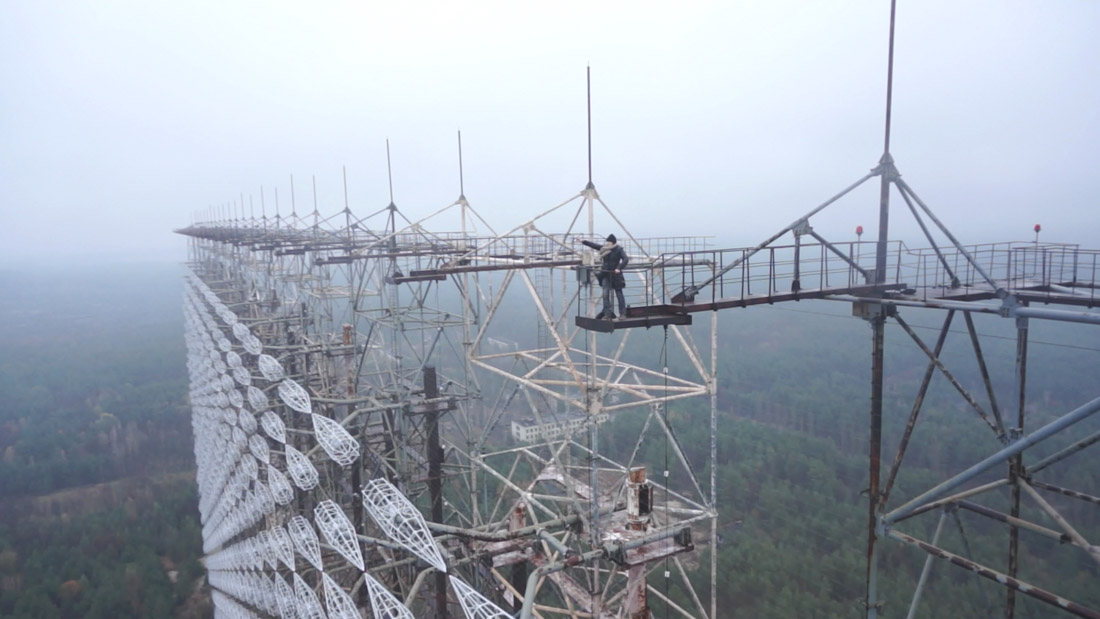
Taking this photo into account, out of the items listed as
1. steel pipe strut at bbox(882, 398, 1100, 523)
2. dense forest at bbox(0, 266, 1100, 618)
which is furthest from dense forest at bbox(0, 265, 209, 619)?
steel pipe strut at bbox(882, 398, 1100, 523)

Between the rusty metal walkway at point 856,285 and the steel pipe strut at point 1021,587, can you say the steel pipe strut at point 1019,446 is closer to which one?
the steel pipe strut at point 1021,587

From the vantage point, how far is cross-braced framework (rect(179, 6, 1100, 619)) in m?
8.48

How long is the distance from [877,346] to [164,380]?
264 feet

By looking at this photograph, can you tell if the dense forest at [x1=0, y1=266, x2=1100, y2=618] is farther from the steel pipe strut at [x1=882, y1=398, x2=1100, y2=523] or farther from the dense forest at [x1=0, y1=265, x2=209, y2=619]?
the steel pipe strut at [x1=882, y1=398, x2=1100, y2=523]

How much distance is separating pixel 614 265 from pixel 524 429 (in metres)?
12.1

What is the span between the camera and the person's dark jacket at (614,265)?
28.1 feet

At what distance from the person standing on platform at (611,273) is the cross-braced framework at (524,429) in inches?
9.6

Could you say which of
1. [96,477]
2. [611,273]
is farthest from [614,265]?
[96,477]

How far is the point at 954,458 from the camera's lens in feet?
127

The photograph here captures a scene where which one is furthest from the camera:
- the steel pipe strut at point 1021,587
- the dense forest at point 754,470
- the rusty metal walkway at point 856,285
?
the dense forest at point 754,470

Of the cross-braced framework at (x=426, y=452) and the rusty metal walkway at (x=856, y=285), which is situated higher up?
the rusty metal walkway at (x=856, y=285)

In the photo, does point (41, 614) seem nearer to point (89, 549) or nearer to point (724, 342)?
point (89, 549)

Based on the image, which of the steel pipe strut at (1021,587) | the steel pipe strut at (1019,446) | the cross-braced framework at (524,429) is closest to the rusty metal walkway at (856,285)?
the cross-braced framework at (524,429)

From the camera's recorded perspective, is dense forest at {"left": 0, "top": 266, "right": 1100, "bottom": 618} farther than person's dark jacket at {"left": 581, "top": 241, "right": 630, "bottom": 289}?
Yes
